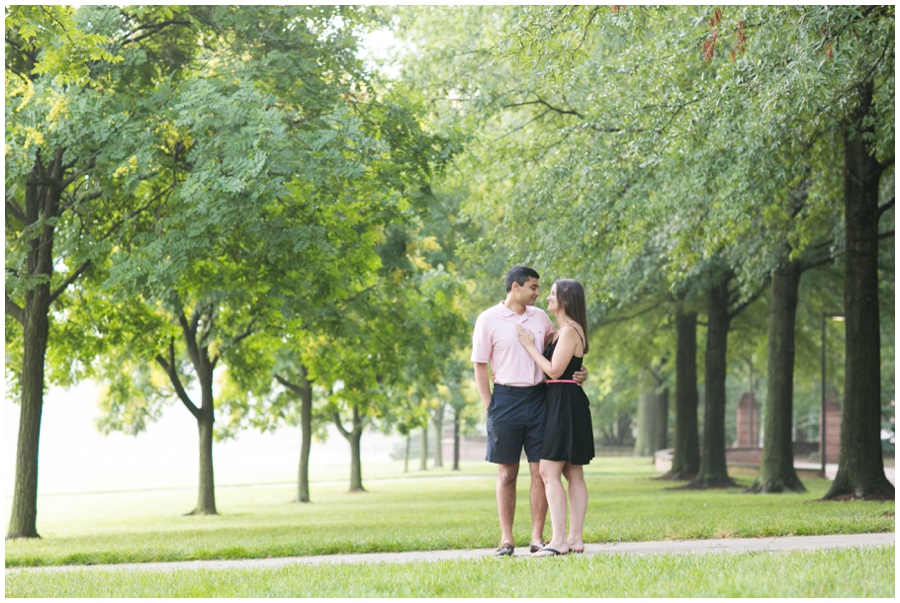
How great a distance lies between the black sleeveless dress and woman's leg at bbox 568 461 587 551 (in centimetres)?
16

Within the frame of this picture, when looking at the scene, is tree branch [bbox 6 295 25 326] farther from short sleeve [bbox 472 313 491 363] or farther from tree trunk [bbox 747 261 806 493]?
tree trunk [bbox 747 261 806 493]

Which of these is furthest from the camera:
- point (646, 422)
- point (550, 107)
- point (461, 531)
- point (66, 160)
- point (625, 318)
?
point (646, 422)

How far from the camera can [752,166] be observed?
46.1ft

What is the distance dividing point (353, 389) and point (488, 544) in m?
Answer: 14.8

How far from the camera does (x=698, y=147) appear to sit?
1368cm

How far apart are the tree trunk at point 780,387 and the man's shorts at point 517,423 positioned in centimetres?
1293

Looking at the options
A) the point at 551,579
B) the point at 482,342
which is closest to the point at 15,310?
the point at 482,342

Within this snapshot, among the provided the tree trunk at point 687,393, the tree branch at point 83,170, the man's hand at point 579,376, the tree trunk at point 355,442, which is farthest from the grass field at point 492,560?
the tree trunk at point 355,442

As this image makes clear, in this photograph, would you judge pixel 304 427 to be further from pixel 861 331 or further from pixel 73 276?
pixel 861 331

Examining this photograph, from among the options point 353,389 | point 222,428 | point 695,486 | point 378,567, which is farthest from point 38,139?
point 222,428

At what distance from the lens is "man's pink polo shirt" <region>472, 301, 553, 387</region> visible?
7461 mm

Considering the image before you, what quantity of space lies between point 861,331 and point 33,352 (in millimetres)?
11591

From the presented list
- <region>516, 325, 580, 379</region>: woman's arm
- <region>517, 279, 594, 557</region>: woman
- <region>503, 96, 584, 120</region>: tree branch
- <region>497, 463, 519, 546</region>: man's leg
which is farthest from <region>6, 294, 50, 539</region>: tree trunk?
<region>516, 325, 580, 379</region>: woman's arm

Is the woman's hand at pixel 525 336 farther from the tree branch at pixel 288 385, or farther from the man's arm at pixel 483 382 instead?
the tree branch at pixel 288 385
